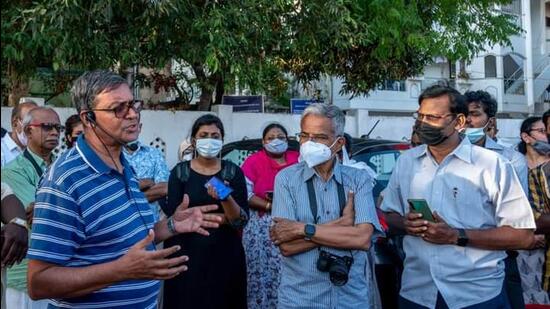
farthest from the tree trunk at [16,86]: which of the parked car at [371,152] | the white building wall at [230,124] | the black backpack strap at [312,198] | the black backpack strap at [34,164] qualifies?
the black backpack strap at [312,198]

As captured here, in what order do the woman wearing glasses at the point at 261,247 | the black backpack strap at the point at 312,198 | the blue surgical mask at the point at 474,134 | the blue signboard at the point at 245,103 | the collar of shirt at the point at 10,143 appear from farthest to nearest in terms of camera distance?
the blue signboard at the point at 245,103 < the woman wearing glasses at the point at 261,247 < the collar of shirt at the point at 10,143 < the blue surgical mask at the point at 474,134 < the black backpack strap at the point at 312,198

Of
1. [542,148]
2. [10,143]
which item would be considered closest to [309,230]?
[10,143]

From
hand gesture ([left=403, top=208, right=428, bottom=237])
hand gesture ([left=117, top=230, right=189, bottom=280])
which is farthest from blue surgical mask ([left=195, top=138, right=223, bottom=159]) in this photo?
hand gesture ([left=117, top=230, right=189, bottom=280])

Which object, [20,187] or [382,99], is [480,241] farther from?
[382,99]

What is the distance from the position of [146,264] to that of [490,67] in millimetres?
29931

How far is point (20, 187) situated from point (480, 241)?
9.39 ft

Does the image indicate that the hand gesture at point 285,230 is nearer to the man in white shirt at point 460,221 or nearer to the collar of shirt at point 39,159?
the man in white shirt at point 460,221

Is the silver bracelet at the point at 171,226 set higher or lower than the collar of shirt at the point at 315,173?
lower

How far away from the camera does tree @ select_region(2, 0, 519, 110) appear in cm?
738

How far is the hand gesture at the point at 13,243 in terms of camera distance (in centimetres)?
291

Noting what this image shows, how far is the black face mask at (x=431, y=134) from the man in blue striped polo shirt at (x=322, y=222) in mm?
430

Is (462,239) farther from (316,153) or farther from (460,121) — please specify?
(316,153)

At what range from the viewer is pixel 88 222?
264 centimetres

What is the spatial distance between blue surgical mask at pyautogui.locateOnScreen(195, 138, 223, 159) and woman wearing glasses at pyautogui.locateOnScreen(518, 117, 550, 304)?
7.47 ft
